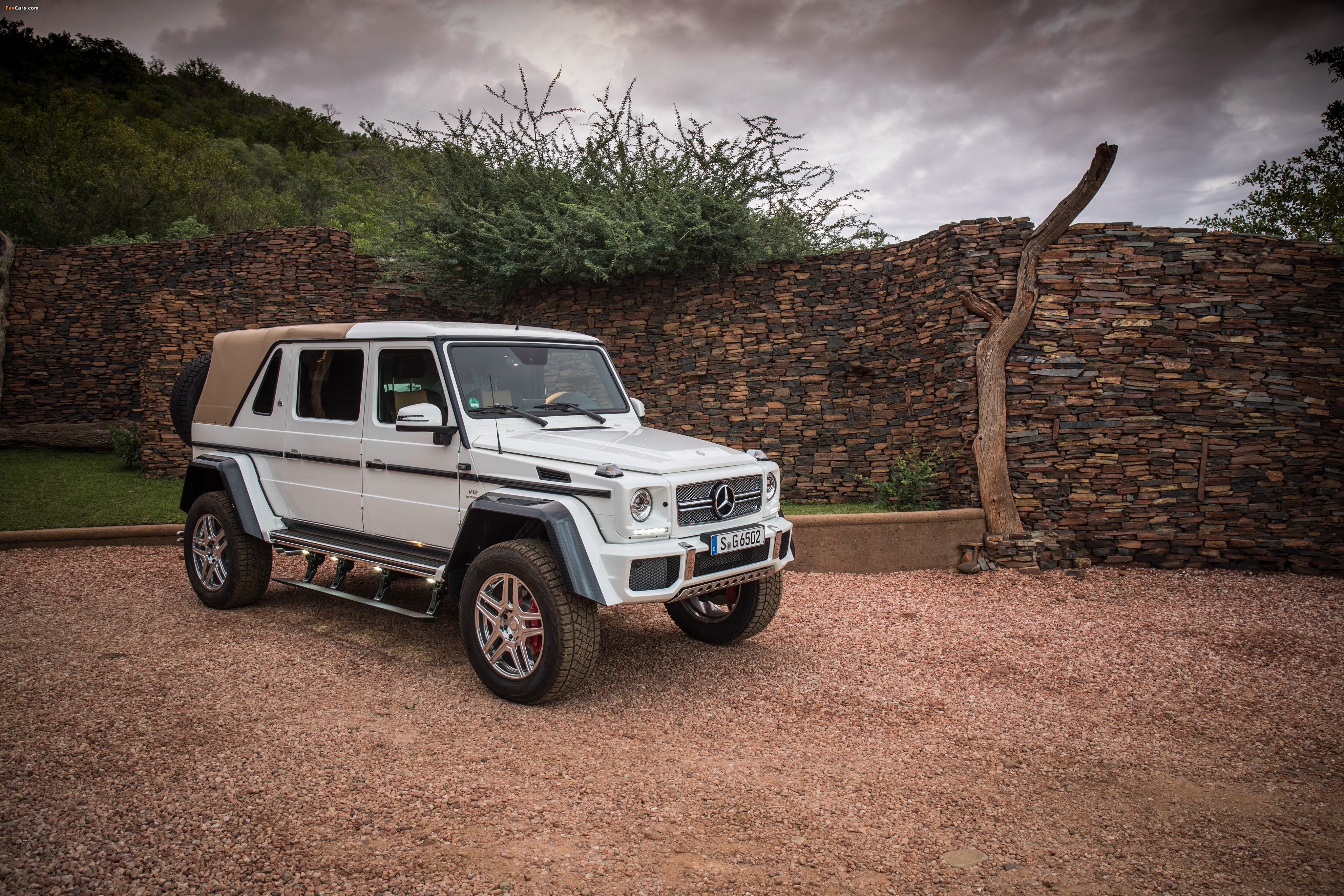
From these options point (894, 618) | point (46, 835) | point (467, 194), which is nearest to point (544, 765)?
point (46, 835)

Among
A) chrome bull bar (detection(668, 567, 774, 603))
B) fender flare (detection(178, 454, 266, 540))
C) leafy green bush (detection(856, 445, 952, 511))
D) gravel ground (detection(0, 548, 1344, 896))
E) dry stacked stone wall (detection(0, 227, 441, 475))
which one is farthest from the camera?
dry stacked stone wall (detection(0, 227, 441, 475))

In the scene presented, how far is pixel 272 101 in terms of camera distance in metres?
49.0

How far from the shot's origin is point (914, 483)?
339 inches

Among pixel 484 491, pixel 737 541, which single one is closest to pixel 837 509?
pixel 737 541

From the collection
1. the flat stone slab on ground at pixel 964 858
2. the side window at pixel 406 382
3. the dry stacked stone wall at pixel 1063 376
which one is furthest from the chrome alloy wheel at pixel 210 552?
the dry stacked stone wall at pixel 1063 376

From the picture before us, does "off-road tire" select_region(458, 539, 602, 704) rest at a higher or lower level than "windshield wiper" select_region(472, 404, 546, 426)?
lower

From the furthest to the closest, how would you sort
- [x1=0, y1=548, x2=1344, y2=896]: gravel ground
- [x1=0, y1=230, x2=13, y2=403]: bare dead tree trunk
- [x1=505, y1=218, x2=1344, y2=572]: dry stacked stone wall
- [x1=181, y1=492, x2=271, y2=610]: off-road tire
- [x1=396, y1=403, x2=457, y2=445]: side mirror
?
1. [x1=0, y1=230, x2=13, y2=403]: bare dead tree trunk
2. [x1=505, y1=218, x2=1344, y2=572]: dry stacked stone wall
3. [x1=181, y1=492, x2=271, y2=610]: off-road tire
4. [x1=396, y1=403, x2=457, y2=445]: side mirror
5. [x1=0, y1=548, x2=1344, y2=896]: gravel ground

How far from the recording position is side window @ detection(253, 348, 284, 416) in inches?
224

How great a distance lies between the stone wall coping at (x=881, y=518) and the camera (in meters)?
7.47

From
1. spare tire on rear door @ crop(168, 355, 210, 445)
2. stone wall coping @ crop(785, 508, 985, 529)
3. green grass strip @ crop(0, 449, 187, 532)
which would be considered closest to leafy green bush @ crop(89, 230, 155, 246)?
→ green grass strip @ crop(0, 449, 187, 532)

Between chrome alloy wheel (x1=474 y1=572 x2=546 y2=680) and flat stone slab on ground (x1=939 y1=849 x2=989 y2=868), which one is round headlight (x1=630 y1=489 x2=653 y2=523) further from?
flat stone slab on ground (x1=939 y1=849 x2=989 y2=868)

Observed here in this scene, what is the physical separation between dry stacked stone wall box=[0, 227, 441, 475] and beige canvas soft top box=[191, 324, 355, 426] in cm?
555

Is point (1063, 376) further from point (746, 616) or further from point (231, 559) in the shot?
point (231, 559)

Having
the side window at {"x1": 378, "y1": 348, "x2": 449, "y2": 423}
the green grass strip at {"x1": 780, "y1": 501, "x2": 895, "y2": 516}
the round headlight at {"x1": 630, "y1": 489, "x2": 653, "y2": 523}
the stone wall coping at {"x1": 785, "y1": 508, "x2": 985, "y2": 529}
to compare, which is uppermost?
the side window at {"x1": 378, "y1": 348, "x2": 449, "y2": 423}
